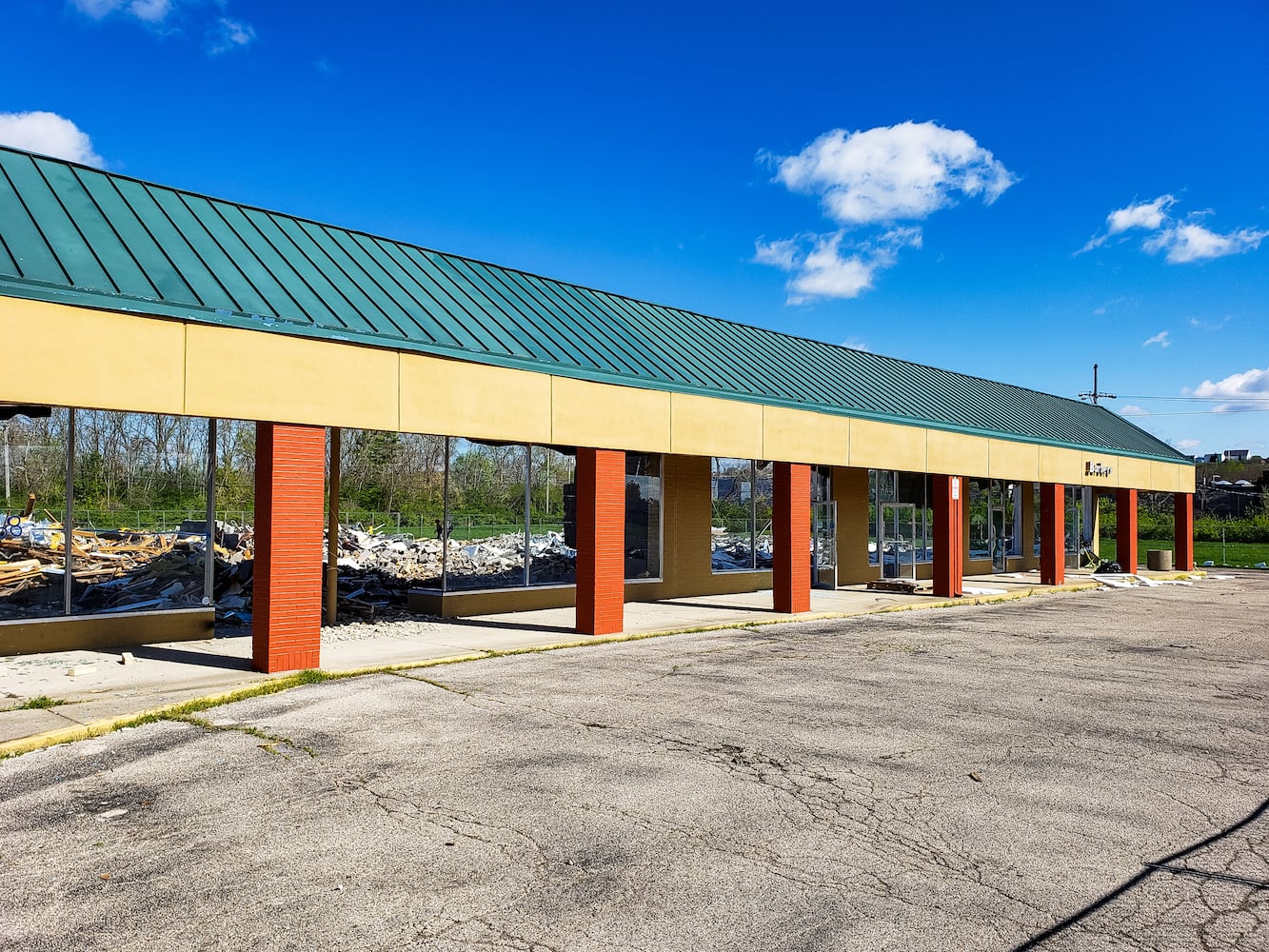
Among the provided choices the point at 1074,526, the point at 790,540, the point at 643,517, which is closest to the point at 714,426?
the point at 790,540

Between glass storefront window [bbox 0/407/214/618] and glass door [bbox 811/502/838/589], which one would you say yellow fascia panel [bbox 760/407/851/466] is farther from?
glass storefront window [bbox 0/407/214/618]

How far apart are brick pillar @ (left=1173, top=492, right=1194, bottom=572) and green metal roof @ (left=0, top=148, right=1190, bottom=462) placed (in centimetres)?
1934

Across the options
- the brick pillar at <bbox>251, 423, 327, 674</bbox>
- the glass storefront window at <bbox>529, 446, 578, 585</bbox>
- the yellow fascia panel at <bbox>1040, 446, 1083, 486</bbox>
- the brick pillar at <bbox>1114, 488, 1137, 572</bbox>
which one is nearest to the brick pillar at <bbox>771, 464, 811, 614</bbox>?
the glass storefront window at <bbox>529, 446, 578, 585</bbox>

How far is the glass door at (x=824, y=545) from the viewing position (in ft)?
91.6

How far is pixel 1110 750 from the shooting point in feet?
29.1

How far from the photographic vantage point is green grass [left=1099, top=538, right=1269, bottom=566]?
4781 cm

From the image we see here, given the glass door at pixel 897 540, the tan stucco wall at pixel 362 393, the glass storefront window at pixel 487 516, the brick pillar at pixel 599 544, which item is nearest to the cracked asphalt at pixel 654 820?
the tan stucco wall at pixel 362 393

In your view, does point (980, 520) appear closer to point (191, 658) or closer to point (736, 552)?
point (736, 552)

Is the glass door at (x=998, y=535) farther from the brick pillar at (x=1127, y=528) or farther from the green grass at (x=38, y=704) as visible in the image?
the green grass at (x=38, y=704)

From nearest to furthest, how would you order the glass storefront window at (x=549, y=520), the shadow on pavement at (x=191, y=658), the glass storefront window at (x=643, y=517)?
1. the shadow on pavement at (x=191, y=658)
2. the glass storefront window at (x=549, y=520)
3. the glass storefront window at (x=643, y=517)

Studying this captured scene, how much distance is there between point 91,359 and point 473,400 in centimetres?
550

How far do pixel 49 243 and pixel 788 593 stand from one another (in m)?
14.9

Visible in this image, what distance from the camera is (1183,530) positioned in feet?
129

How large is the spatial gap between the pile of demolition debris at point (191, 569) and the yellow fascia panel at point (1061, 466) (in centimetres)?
1644
